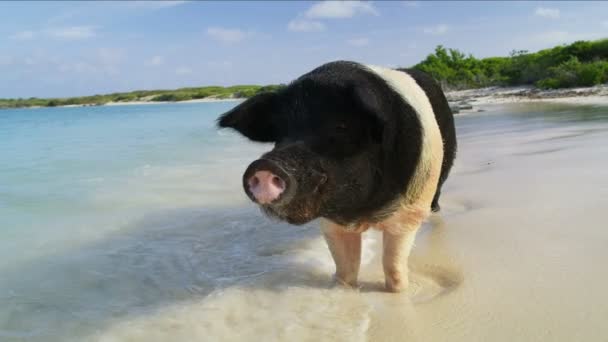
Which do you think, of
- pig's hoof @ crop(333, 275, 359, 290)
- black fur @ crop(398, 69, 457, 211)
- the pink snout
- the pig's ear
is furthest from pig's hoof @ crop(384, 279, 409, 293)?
the pink snout

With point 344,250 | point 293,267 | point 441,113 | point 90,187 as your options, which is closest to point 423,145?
point 344,250

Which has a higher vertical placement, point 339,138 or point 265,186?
point 339,138

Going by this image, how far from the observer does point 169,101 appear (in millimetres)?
94250

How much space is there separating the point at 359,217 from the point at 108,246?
119 inches

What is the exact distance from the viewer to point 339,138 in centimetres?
266

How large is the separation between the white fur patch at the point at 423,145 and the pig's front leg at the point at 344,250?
1.60 feet

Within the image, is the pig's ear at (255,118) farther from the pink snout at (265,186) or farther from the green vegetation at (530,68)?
the green vegetation at (530,68)

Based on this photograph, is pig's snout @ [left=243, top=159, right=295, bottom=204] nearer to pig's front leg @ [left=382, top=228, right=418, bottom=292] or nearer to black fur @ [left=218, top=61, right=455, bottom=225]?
black fur @ [left=218, top=61, right=455, bottom=225]

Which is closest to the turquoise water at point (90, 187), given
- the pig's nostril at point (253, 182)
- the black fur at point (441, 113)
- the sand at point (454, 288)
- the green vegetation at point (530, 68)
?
the pig's nostril at point (253, 182)

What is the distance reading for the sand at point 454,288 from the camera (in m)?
2.82

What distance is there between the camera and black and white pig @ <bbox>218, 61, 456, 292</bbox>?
2.41 meters

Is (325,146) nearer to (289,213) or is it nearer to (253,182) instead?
(289,213)

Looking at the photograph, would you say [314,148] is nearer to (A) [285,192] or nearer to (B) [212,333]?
(A) [285,192]

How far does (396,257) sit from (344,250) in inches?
13.4
